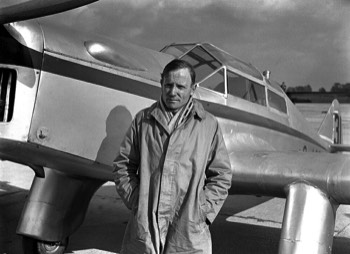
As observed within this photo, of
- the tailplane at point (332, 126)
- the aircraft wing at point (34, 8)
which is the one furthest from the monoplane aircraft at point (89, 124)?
the tailplane at point (332, 126)

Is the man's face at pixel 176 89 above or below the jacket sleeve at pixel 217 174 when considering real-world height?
above

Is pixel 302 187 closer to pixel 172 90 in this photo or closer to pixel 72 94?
pixel 172 90

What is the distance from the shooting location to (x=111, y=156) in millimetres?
3232

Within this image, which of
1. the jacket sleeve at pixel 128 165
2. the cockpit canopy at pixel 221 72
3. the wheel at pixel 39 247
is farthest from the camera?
the cockpit canopy at pixel 221 72

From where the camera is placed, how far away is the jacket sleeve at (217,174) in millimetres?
2090

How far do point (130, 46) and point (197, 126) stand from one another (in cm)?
164

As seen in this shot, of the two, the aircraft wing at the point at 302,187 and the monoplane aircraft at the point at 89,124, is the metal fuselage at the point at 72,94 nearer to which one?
the monoplane aircraft at the point at 89,124

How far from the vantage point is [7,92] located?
2.85m

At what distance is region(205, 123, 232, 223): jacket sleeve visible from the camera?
2090mm

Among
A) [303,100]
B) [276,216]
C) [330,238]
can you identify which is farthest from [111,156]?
[303,100]

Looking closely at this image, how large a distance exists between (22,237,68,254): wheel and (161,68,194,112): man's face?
2050mm

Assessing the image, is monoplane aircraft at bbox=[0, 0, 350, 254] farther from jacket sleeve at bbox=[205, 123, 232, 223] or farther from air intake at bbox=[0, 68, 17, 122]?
jacket sleeve at bbox=[205, 123, 232, 223]

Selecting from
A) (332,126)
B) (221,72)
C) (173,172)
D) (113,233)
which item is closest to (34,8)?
(173,172)

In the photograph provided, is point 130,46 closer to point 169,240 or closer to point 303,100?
point 169,240
